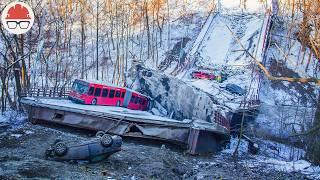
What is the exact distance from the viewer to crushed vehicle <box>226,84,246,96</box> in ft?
84.1

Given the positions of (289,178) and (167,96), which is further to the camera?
(167,96)

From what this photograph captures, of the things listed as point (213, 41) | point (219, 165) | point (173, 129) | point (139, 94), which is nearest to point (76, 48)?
point (213, 41)

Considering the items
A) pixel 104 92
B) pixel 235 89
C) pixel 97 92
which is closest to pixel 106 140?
pixel 97 92

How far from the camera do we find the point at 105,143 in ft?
40.5

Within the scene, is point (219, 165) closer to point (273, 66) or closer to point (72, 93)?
point (72, 93)

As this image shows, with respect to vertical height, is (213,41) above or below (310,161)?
above

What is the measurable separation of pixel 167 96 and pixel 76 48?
1871cm

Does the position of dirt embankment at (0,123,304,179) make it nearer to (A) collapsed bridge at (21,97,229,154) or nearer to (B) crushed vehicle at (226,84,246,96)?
(A) collapsed bridge at (21,97,229,154)

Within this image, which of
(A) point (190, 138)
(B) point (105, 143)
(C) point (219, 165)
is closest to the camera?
(B) point (105, 143)
